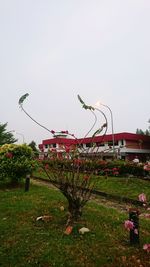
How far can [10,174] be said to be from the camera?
1130 centimetres

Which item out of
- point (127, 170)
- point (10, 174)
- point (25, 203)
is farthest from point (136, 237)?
point (127, 170)

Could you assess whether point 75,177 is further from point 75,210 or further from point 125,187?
point 125,187

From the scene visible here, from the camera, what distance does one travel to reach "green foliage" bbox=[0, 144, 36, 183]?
11.2 meters

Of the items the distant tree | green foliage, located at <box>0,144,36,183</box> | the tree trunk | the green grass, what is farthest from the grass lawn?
the distant tree

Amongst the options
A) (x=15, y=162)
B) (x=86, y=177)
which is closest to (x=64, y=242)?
(x=86, y=177)

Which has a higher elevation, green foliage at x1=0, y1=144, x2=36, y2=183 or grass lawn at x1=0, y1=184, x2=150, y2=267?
green foliage at x1=0, y1=144, x2=36, y2=183

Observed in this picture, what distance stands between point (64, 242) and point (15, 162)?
7.20 metres

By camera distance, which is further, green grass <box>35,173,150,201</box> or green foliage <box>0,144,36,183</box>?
green foliage <box>0,144,36,183</box>

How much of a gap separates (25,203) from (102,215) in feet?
7.38

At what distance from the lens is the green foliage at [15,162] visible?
1119cm

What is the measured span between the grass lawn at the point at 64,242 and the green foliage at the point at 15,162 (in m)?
4.86

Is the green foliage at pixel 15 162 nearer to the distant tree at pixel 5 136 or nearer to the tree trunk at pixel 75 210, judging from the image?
the tree trunk at pixel 75 210

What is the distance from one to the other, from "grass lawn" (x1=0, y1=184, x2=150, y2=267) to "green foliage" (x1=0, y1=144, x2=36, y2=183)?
191 inches

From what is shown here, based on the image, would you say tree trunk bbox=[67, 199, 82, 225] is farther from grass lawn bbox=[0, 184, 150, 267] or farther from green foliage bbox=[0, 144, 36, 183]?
green foliage bbox=[0, 144, 36, 183]
